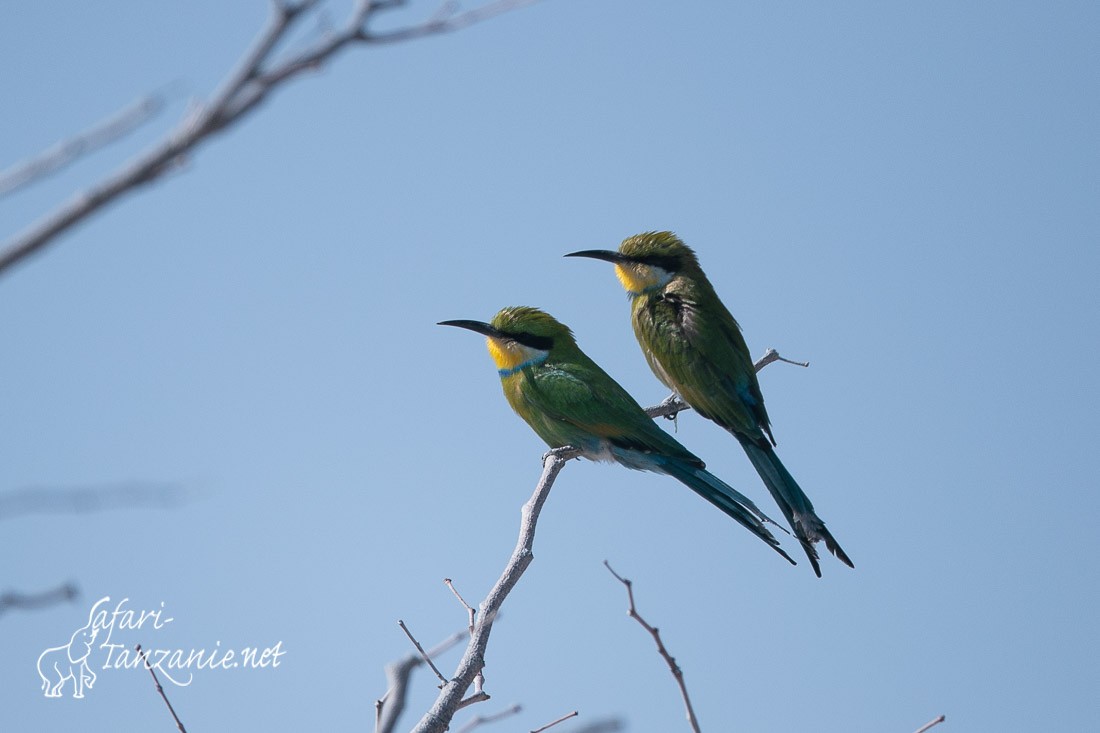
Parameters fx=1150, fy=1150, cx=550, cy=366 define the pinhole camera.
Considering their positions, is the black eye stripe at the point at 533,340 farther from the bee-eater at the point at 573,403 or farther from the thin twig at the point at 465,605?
the thin twig at the point at 465,605

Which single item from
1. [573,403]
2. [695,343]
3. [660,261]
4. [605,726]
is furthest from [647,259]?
[605,726]

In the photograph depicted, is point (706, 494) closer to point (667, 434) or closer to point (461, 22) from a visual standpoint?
point (667, 434)

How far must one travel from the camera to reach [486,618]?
7.67 ft

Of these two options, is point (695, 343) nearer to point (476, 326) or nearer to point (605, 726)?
point (476, 326)

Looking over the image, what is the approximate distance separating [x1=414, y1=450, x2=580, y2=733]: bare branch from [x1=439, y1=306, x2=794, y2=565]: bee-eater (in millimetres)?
421

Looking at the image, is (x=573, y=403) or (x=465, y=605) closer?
(x=465, y=605)

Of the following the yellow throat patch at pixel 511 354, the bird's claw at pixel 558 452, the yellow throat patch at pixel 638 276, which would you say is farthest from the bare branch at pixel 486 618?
the yellow throat patch at pixel 638 276

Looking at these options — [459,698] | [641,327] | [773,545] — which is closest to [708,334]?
[641,327]

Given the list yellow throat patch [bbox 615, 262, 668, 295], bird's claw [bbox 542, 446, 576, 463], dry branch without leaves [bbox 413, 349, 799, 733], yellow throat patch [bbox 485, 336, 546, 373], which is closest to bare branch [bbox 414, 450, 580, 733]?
dry branch without leaves [bbox 413, 349, 799, 733]

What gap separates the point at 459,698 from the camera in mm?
2078

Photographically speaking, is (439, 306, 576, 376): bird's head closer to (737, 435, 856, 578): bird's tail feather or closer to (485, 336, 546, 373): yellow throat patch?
(485, 336, 546, 373): yellow throat patch

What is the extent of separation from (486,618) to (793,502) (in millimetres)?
1699

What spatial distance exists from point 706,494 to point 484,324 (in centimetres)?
113

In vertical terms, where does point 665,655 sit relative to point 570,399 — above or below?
below
